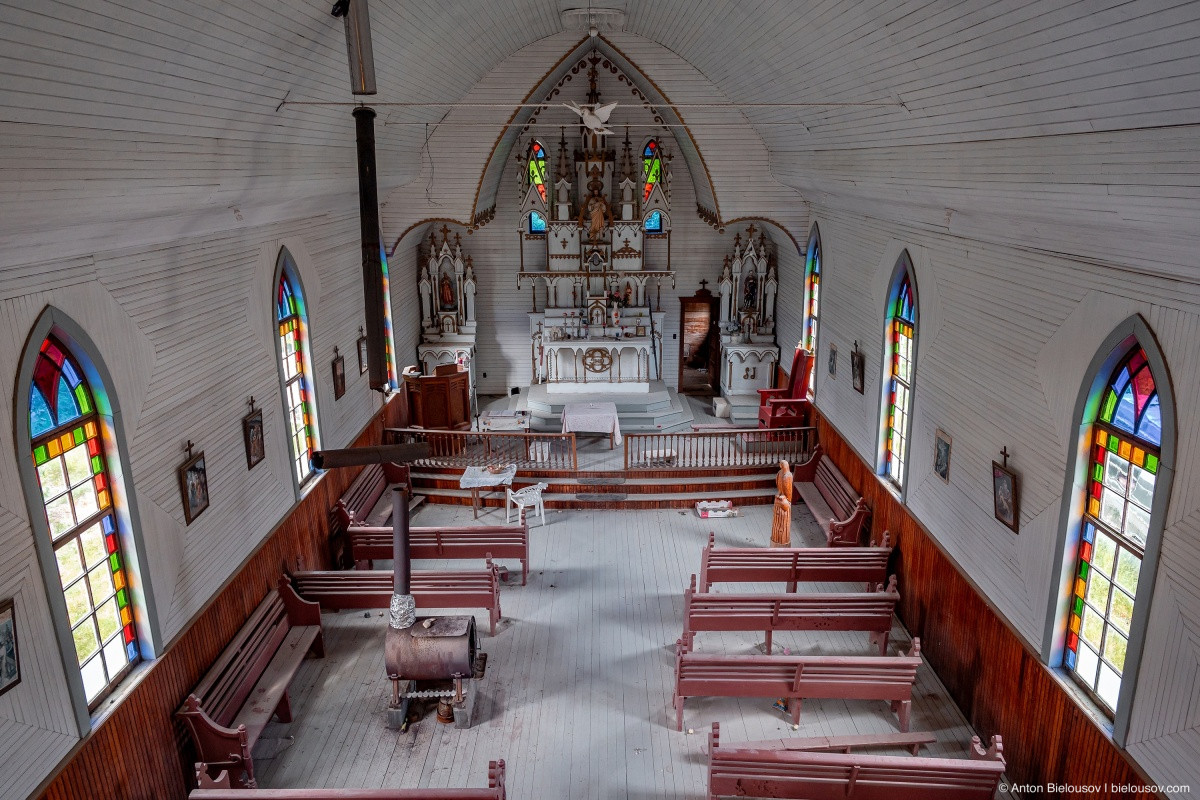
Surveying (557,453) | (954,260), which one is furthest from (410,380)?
(954,260)

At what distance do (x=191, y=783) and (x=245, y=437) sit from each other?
3772 millimetres

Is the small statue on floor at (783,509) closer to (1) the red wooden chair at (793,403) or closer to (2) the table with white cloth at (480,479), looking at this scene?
(1) the red wooden chair at (793,403)

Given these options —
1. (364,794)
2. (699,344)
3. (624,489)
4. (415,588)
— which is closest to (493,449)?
(624,489)

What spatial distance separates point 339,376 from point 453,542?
3.27 m

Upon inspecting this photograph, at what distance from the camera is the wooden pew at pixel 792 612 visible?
394 inches

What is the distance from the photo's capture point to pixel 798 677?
867 centimetres

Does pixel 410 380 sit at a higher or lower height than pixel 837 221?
lower

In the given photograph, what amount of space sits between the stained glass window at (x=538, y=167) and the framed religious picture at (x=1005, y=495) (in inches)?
511

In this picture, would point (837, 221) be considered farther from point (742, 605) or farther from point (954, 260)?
point (742, 605)

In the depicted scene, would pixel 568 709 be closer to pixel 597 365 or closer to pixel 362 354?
pixel 362 354

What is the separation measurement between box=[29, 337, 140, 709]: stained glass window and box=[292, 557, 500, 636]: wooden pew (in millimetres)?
3412

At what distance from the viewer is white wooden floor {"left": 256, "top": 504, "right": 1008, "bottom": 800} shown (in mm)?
8430

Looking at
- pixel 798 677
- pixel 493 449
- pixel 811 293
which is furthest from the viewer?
pixel 811 293

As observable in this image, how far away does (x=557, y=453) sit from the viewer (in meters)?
16.1
